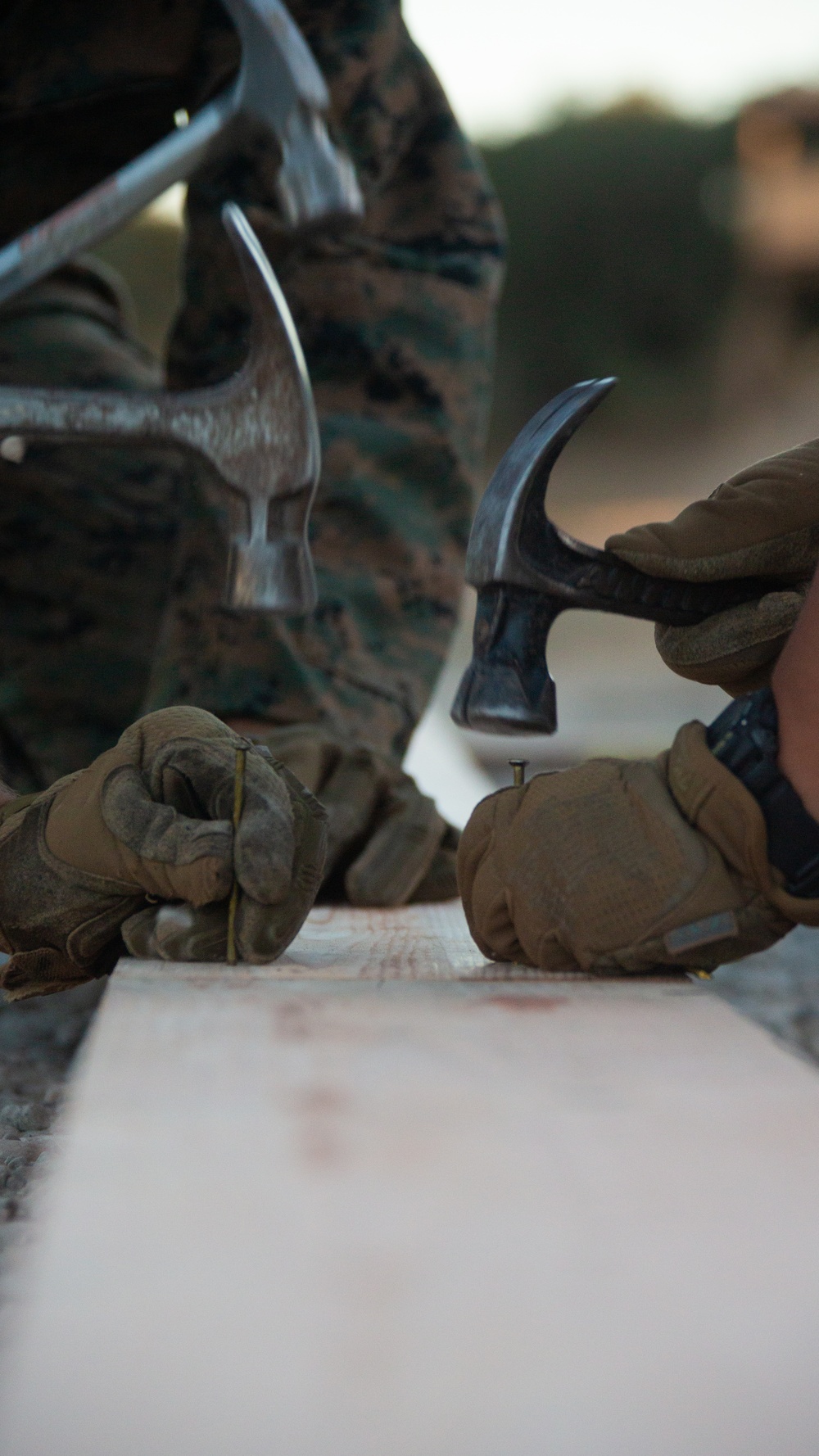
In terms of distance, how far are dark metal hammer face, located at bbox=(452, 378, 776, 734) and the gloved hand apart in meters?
0.12

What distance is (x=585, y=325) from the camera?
33.7ft

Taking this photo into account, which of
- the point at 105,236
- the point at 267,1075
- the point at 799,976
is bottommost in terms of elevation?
the point at 799,976

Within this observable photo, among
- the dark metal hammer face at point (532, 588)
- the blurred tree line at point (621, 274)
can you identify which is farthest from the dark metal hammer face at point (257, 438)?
the blurred tree line at point (621, 274)

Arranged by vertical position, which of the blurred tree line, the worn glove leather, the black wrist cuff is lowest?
the blurred tree line

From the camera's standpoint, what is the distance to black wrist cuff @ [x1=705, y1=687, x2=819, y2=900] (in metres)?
0.58

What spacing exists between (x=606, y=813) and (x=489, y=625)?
0.14 m

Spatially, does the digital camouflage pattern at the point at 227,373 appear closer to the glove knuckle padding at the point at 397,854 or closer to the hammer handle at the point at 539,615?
the glove knuckle padding at the point at 397,854

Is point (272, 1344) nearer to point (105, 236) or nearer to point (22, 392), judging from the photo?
point (22, 392)

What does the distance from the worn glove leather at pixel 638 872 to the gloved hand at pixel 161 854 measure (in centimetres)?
10

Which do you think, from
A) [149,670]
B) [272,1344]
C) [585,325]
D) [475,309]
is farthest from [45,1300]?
[585,325]

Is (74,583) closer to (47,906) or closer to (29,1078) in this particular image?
(29,1078)

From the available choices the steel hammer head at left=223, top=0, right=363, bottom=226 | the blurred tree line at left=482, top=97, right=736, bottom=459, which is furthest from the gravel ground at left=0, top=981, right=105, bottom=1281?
the blurred tree line at left=482, top=97, right=736, bottom=459

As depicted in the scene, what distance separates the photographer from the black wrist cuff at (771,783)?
58 cm

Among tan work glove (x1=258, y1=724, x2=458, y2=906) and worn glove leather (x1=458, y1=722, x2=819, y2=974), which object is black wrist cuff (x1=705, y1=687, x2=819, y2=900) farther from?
tan work glove (x1=258, y1=724, x2=458, y2=906)
